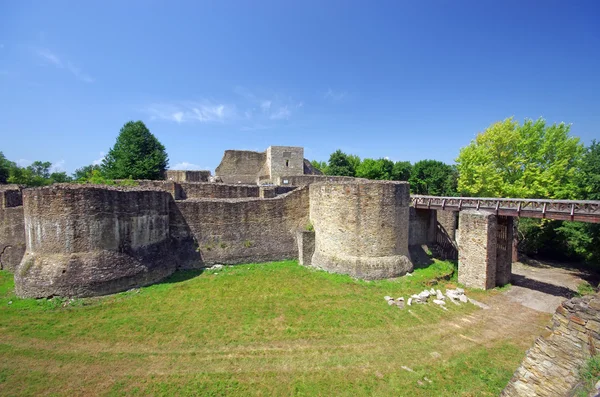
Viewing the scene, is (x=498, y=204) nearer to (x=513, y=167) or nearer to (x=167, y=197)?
(x=513, y=167)

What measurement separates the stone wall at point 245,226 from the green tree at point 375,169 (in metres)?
26.9

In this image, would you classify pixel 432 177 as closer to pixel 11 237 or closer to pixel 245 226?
pixel 245 226

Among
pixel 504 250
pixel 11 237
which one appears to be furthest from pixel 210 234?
pixel 504 250

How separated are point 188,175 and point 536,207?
22.8 m

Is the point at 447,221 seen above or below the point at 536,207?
below

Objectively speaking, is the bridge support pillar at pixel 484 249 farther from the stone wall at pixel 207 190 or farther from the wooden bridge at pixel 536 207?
the stone wall at pixel 207 190

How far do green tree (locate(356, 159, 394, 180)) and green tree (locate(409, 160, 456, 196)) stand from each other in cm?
409

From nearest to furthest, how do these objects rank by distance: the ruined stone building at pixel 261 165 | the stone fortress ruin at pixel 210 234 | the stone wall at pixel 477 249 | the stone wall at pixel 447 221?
1. the stone fortress ruin at pixel 210 234
2. the stone wall at pixel 477 249
3. the stone wall at pixel 447 221
4. the ruined stone building at pixel 261 165

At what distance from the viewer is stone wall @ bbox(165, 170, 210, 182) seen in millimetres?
22766

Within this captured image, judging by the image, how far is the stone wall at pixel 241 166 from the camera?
87.3ft

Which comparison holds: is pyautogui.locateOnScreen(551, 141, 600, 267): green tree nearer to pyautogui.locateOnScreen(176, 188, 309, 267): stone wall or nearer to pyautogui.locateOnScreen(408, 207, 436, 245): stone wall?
pyautogui.locateOnScreen(408, 207, 436, 245): stone wall

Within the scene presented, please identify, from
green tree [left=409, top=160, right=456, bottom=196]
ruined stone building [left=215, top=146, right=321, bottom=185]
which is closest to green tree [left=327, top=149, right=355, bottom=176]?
green tree [left=409, top=160, right=456, bottom=196]

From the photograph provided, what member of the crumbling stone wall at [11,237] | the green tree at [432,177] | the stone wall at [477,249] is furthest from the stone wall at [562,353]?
the green tree at [432,177]

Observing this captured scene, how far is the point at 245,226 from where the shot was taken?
14461mm
